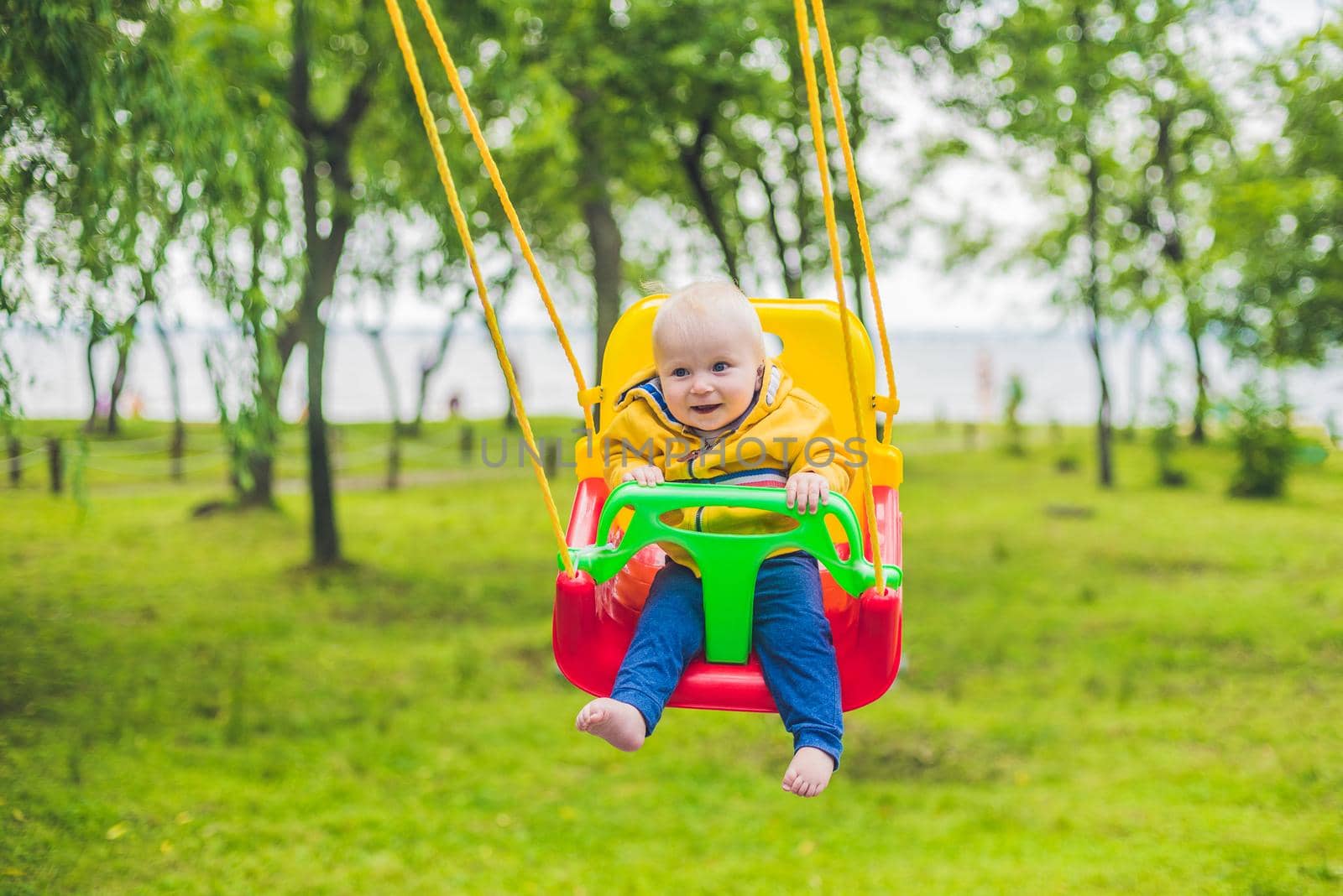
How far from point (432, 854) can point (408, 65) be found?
6.19 meters

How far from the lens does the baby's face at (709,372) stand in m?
2.78

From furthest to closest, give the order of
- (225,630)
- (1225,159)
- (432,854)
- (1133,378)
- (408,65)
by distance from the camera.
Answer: (1133,378)
(1225,159)
(225,630)
(432,854)
(408,65)

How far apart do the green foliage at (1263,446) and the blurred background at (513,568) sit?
3.37 ft

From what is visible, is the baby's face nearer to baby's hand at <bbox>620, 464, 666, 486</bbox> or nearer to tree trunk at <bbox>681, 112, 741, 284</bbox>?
baby's hand at <bbox>620, 464, 666, 486</bbox>

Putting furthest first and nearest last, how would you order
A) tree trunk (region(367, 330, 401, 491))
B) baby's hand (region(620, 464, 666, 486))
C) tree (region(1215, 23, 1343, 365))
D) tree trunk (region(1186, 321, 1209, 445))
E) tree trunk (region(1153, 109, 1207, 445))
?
tree trunk (region(1153, 109, 1207, 445)) < tree trunk (region(367, 330, 401, 491)) < tree trunk (region(1186, 321, 1209, 445)) < tree (region(1215, 23, 1343, 365)) < baby's hand (region(620, 464, 666, 486))

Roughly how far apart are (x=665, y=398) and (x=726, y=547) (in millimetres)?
404

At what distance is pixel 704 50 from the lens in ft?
30.2

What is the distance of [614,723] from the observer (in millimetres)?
2463

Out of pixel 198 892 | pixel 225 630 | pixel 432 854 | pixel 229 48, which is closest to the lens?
pixel 198 892

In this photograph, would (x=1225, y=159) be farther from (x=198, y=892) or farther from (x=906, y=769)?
(x=198, y=892)

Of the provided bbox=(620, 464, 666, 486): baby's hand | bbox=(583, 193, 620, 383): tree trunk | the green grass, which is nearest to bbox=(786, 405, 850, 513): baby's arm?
bbox=(620, 464, 666, 486): baby's hand

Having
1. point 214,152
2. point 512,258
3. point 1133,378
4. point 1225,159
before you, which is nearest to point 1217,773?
point 214,152

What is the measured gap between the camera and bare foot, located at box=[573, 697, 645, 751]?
95.7 inches

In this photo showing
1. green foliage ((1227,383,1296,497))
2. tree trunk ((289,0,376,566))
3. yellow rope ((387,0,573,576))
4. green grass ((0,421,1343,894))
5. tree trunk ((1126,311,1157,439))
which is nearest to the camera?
yellow rope ((387,0,573,576))
